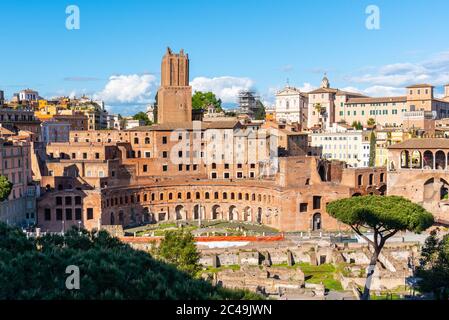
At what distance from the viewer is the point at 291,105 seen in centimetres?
11825

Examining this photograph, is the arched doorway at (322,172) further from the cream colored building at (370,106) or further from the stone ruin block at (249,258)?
the cream colored building at (370,106)

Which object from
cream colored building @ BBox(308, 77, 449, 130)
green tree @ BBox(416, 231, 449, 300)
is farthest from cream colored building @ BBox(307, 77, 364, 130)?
green tree @ BBox(416, 231, 449, 300)

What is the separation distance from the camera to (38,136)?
8119cm

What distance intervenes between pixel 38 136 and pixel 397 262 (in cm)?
5430

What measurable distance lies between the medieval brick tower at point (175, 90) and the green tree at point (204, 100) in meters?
29.1

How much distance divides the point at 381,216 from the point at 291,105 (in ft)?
256

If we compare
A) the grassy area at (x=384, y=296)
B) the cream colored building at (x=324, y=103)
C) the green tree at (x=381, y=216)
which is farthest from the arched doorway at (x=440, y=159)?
the cream colored building at (x=324, y=103)

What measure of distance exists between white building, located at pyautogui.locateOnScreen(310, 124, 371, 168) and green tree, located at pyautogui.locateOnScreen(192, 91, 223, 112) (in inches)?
1156

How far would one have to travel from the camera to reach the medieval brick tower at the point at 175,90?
83062 mm

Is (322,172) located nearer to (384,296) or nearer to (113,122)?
(384,296)

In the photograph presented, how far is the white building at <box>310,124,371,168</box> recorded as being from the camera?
85938mm

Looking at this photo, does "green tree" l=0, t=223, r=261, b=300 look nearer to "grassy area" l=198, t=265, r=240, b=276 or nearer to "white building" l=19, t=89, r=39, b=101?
"grassy area" l=198, t=265, r=240, b=276

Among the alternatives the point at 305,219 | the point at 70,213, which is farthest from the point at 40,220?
the point at 305,219
